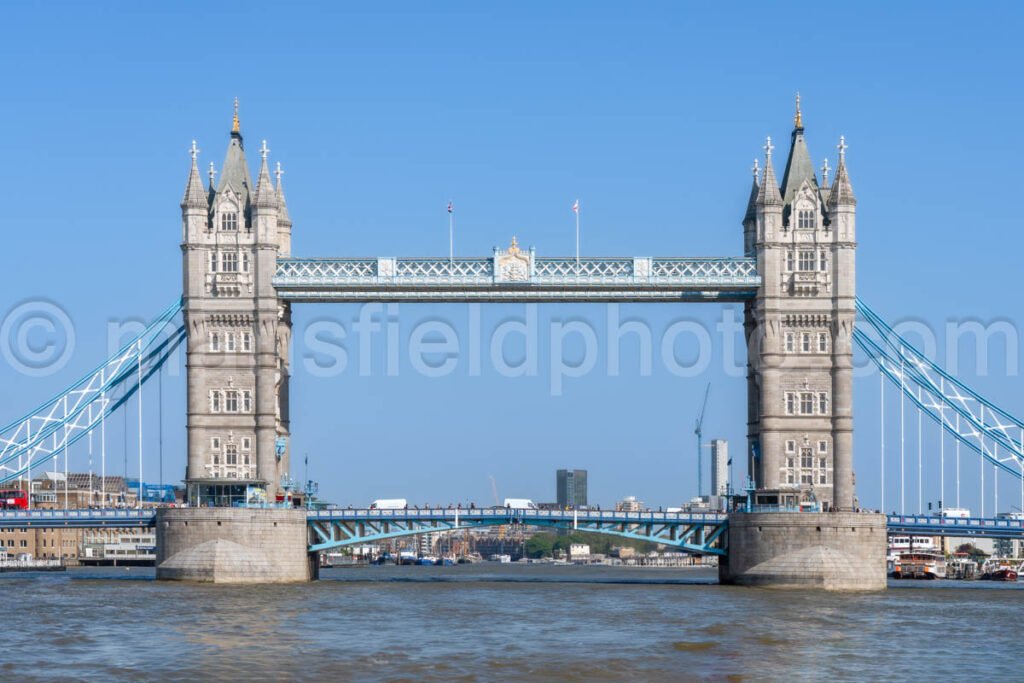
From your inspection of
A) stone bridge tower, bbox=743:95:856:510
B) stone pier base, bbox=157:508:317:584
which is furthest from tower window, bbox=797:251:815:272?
stone pier base, bbox=157:508:317:584

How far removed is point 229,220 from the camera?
Result: 122125mm

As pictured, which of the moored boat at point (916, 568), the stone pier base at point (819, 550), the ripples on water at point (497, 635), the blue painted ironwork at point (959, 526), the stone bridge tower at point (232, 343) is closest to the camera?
the ripples on water at point (497, 635)

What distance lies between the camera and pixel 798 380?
120 meters

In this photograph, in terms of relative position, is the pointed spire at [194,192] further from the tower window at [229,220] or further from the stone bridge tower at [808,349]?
the stone bridge tower at [808,349]

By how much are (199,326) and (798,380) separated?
140 feet

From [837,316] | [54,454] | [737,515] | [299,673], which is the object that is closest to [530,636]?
[299,673]

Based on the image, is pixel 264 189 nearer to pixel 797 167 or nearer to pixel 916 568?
pixel 797 167

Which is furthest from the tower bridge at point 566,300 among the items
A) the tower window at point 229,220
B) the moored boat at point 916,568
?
the moored boat at point 916,568

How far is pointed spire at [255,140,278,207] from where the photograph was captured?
398ft

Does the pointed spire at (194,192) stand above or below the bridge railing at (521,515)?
above

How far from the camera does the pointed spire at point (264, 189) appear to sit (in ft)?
398

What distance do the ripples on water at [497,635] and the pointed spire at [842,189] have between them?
93.3 feet

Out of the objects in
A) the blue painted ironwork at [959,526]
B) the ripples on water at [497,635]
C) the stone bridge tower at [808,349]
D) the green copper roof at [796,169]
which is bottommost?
the ripples on water at [497,635]

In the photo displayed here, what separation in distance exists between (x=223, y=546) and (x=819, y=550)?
3950 centimetres
